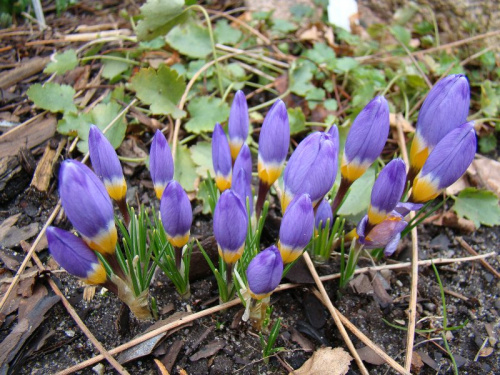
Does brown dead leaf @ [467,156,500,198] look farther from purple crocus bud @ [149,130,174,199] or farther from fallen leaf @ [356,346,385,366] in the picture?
purple crocus bud @ [149,130,174,199]

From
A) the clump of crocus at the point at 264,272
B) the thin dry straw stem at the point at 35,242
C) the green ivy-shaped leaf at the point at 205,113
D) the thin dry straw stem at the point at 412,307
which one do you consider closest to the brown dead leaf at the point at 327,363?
the thin dry straw stem at the point at 412,307

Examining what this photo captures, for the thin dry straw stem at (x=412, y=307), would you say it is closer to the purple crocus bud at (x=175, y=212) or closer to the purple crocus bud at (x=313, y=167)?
the purple crocus bud at (x=313, y=167)

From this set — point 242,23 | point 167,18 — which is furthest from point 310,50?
point 167,18

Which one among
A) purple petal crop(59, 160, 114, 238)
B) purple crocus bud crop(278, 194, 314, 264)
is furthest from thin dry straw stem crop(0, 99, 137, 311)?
purple crocus bud crop(278, 194, 314, 264)

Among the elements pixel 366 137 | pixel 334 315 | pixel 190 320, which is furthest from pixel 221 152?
pixel 334 315

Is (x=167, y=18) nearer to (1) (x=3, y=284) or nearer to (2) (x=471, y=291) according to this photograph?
(1) (x=3, y=284)
